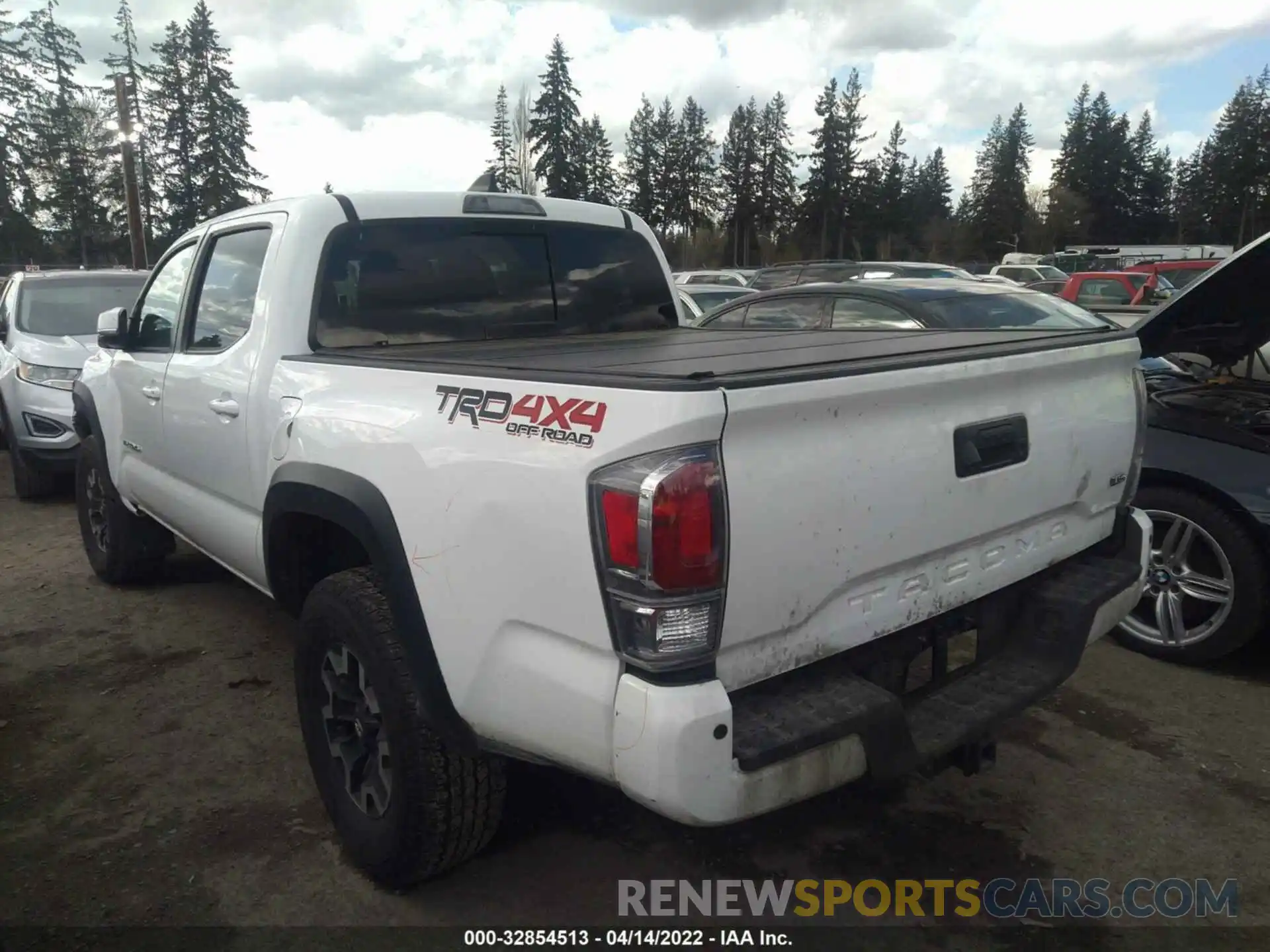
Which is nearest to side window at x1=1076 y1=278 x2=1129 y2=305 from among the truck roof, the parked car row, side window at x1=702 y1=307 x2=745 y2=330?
side window at x1=702 y1=307 x2=745 y2=330

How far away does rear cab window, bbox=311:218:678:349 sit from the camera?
330 cm

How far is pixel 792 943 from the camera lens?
2.45 metres

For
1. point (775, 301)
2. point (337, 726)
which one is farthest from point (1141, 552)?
point (775, 301)

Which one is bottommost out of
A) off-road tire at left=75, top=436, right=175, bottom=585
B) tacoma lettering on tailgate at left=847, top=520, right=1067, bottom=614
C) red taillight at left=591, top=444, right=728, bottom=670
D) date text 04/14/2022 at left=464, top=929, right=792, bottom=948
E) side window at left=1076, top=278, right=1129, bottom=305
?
date text 04/14/2022 at left=464, top=929, right=792, bottom=948

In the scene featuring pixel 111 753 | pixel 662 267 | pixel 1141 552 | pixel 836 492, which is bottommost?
pixel 111 753

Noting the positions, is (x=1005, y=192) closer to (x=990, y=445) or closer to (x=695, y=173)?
(x=695, y=173)

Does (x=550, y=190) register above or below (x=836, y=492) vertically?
above

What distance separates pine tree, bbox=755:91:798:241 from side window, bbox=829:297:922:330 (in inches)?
2616

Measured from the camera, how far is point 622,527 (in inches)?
71.4

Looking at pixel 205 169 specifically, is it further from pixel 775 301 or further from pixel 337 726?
pixel 337 726

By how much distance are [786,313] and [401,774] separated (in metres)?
6.29

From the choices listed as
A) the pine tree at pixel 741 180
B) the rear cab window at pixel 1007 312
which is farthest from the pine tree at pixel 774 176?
the rear cab window at pixel 1007 312

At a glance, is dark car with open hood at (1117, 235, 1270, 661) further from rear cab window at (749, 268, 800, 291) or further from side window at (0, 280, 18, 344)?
rear cab window at (749, 268, 800, 291)

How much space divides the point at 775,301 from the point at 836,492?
6271 mm
